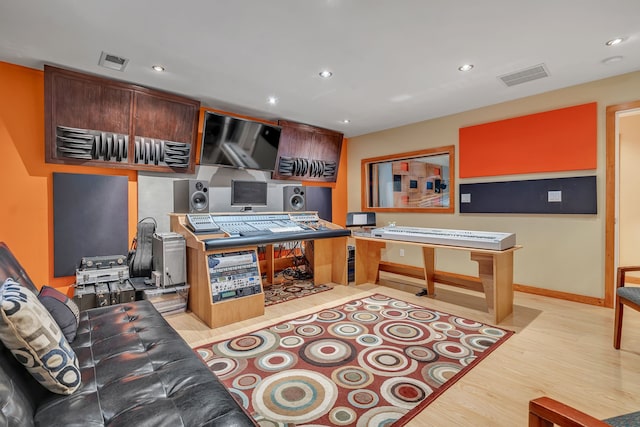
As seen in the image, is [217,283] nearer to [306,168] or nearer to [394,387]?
[394,387]

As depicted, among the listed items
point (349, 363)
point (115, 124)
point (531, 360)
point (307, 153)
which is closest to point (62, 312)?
point (349, 363)

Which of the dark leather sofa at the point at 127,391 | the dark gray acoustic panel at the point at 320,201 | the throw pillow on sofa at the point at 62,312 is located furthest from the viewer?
the dark gray acoustic panel at the point at 320,201

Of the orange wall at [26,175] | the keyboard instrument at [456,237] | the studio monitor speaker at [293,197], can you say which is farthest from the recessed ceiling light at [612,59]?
the orange wall at [26,175]

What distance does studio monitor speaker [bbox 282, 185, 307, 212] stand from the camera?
4.36m

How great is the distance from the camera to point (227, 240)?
283 centimetres

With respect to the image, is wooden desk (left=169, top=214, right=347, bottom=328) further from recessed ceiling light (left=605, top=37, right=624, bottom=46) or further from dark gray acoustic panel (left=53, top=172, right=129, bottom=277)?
recessed ceiling light (left=605, top=37, right=624, bottom=46)

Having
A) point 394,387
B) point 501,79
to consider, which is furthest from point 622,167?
point 394,387

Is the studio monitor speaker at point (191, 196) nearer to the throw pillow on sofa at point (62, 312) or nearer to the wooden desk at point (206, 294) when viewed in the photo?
the wooden desk at point (206, 294)

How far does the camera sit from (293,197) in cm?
438

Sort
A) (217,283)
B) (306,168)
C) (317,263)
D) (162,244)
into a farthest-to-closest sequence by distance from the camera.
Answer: (306,168) < (317,263) < (162,244) < (217,283)

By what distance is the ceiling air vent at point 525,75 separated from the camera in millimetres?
2992

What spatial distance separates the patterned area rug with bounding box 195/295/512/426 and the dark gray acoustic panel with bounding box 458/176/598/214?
181 cm

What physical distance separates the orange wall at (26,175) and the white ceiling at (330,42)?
26 centimetres

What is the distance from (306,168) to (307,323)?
2.87m
